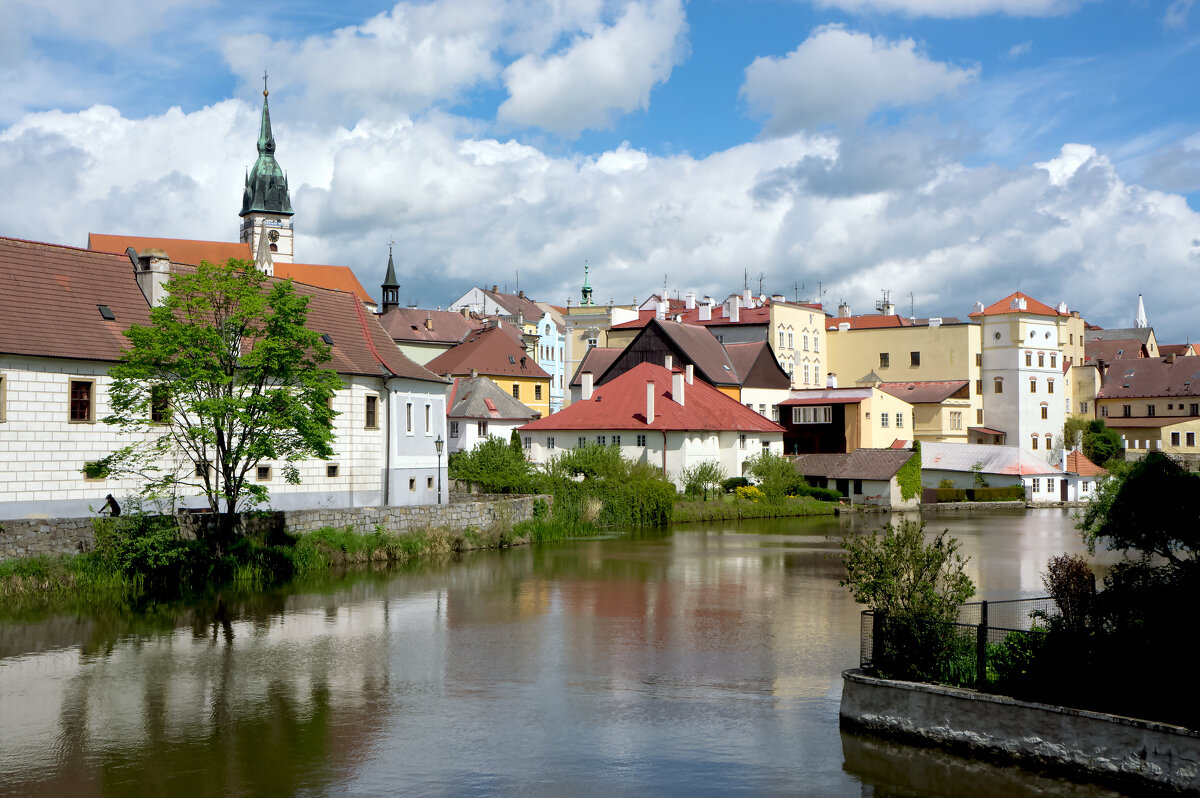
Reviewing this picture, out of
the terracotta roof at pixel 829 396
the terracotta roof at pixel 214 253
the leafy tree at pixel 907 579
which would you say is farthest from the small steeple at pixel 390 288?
the leafy tree at pixel 907 579

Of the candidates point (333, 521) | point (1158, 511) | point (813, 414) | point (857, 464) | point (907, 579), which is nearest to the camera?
point (1158, 511)

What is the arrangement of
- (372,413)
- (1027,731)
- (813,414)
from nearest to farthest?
(1027,731)
(372,413)
(813,414)

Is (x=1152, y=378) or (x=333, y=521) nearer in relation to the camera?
(x=333, y=521)

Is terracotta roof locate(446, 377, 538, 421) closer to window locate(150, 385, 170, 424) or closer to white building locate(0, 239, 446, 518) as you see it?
white building locate(0, 239, 446, 518)

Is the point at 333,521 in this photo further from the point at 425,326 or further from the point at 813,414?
the point at 425,326

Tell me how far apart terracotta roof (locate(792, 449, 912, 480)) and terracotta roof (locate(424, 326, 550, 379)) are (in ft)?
76.4

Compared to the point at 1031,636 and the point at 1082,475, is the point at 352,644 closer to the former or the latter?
the point at 1031,636

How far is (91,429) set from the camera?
30.8 meters

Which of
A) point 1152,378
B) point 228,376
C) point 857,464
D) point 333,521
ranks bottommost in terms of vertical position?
point 333,521

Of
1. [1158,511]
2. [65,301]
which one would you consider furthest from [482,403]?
[1158,511]

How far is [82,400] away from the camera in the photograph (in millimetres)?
30891

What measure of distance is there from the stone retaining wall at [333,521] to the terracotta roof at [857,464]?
24524 millimetres

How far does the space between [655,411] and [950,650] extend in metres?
43.7

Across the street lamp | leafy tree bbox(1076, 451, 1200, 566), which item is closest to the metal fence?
leafy tree bbox(1076, 451, 1200, 566)
